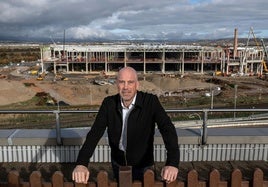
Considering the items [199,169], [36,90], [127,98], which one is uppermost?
[127,98]

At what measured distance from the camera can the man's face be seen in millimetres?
3482

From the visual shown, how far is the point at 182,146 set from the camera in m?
6.73

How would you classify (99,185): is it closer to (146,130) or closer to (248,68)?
(146,130)

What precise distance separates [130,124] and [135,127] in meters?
0.06

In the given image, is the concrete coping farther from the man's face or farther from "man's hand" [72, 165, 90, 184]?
"man's hand" [72, 165, 90, 184]

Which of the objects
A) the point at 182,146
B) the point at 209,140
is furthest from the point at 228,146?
the point at 182,146

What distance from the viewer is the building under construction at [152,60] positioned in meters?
111

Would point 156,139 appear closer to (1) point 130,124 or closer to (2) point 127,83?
(1) point 130,124

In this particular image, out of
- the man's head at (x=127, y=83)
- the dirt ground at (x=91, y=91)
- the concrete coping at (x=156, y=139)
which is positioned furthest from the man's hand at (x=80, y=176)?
the dirt ground at (x=91, y=91)

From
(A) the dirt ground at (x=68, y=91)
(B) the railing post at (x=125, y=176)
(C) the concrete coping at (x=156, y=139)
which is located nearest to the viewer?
(B) the railing post at (x=125, y=176)

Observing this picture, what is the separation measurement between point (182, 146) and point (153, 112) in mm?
3365

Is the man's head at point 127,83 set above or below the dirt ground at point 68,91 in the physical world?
above

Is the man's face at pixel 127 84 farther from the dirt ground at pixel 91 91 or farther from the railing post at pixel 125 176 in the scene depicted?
the dirt ground at pixel 91 91

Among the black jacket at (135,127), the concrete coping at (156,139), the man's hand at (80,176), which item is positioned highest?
the black jacket at (135,127)
